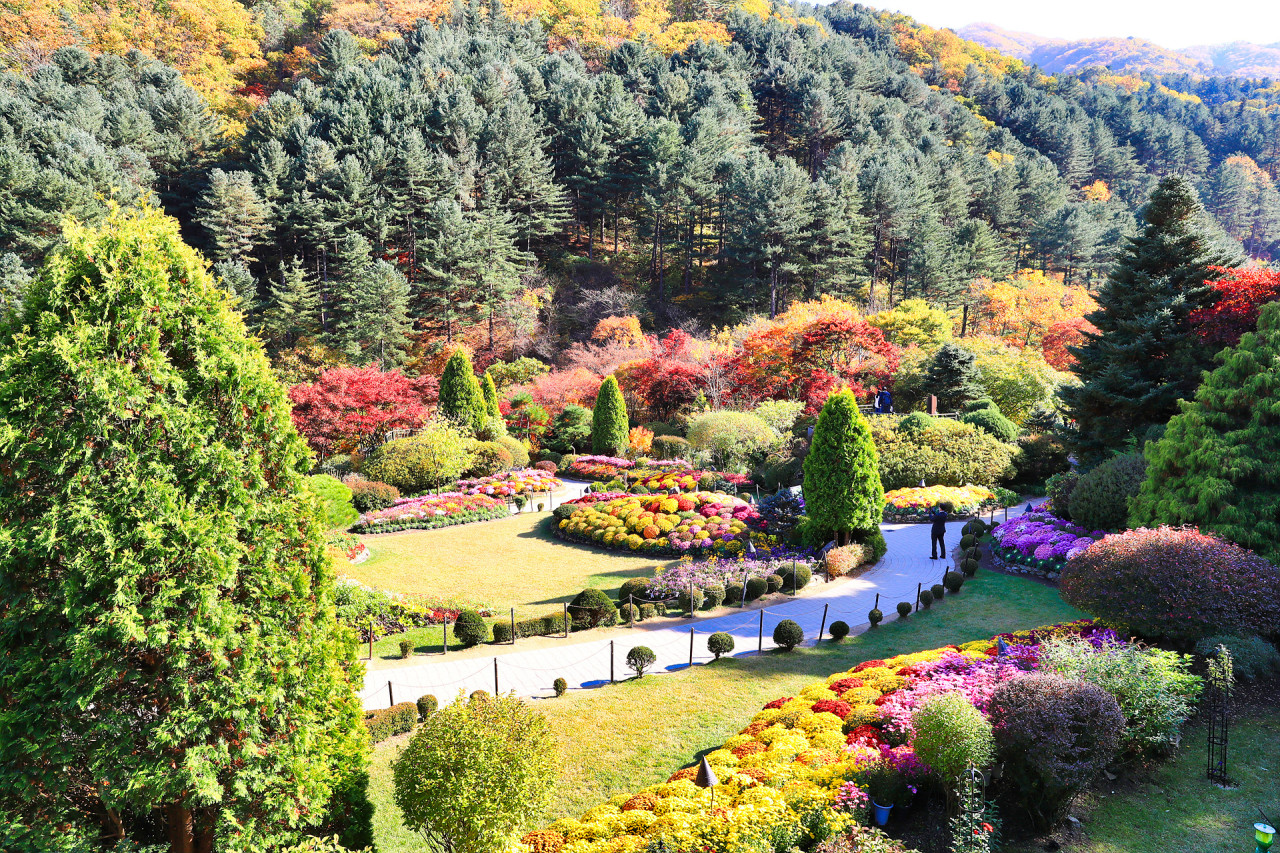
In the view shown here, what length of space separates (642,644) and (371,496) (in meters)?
13.9

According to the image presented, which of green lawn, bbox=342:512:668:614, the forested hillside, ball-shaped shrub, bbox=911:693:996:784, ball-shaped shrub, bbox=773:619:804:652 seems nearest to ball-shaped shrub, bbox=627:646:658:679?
ball-shaped shrub, bbox=773:619:804:652

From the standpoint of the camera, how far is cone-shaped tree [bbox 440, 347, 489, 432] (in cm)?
3133

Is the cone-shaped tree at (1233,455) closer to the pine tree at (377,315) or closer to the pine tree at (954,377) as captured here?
the pine tree at (954,377)

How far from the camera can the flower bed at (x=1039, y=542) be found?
54.8 feet

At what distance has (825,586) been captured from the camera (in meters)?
17.5

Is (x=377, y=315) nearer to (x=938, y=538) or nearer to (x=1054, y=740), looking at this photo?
(x=938, y=538)

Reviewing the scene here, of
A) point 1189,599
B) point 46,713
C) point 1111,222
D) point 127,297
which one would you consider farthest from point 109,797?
point 1111,222

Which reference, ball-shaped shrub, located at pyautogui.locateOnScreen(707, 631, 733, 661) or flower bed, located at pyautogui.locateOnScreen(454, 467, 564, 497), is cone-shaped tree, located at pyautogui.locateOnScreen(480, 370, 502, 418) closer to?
flower bed, located at pyautogui.locateOnScreen(454, 467, 564, 497)

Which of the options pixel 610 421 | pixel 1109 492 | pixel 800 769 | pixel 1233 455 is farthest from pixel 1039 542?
pixel 610 421

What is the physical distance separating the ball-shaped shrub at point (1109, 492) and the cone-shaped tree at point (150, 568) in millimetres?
17555

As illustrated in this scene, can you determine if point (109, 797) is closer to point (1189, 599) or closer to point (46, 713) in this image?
point (46, 713)

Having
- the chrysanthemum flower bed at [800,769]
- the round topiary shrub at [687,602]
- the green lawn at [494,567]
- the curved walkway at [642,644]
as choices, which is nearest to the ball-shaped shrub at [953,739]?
the chrysanthemum flower bed at [800,769]

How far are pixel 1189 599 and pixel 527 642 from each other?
11.4 m

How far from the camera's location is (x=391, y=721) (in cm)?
1059
